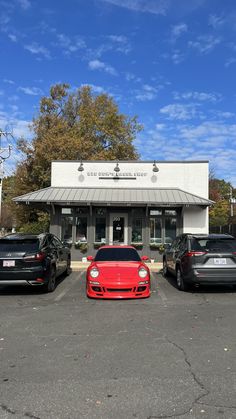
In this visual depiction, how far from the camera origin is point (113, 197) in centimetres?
1900

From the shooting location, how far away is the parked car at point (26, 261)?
399 inches

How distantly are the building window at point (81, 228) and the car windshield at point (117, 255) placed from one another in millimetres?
9190

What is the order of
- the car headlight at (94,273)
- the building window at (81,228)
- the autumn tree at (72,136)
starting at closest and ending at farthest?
the car headlight at (94,273)
the building window at (81,228)
the autumn tree at (72,136)

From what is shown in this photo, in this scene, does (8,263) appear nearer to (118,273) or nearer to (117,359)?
(118,273)

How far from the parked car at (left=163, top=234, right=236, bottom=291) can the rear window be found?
4030 millimetres

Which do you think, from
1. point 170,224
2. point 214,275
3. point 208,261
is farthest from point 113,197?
point 214,275

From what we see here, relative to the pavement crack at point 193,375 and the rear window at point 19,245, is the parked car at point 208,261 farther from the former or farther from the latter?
the pavement crack at point 193,375

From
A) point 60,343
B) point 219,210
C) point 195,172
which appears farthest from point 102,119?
point 60,343

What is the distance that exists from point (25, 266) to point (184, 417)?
7135 mm

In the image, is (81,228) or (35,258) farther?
(81,228)

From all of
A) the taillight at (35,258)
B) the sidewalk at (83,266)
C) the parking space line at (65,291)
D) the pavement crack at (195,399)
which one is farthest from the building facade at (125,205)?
the pavement crack at (195,399)

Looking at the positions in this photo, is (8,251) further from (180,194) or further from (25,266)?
(180,194)

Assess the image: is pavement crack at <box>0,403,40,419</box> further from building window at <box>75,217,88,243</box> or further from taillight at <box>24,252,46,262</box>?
Answer: building window at <box>75,217,88,243</box>

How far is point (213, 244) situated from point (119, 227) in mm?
9753
